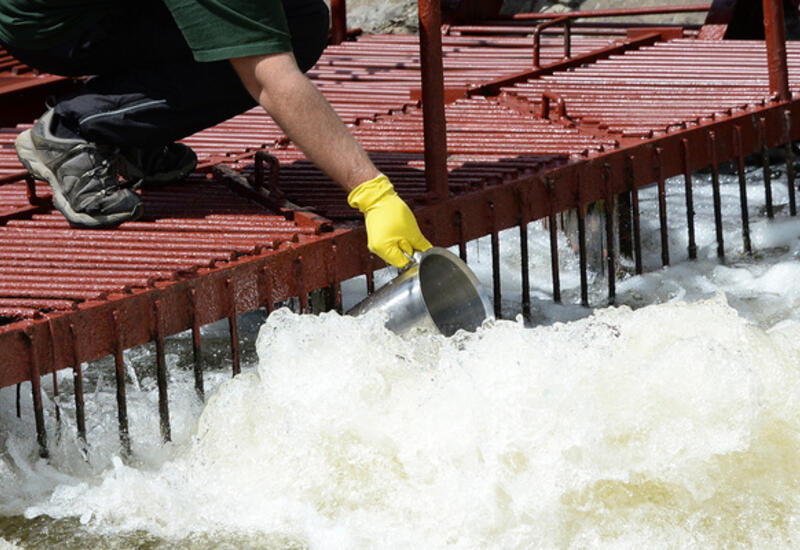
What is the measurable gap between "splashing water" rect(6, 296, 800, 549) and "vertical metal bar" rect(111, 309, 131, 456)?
0.12 metres

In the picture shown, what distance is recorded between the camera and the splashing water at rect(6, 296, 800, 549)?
11.2ft

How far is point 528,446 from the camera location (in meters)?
3.50

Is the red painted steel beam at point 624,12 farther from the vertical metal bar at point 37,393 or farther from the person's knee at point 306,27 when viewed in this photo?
the vertical metal bar at point 37,393

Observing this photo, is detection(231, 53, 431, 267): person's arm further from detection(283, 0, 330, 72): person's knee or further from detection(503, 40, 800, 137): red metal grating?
detection(503, 40, 800, 137): red metal grating

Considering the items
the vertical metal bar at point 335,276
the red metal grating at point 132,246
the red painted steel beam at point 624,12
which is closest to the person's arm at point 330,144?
the vertical metal bar at point 335,276

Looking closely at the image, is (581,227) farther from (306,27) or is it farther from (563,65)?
(563,65)

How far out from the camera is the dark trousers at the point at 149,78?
13.8 feet

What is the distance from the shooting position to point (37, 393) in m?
3.69

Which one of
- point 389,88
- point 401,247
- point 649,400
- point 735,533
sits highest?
point 389,88

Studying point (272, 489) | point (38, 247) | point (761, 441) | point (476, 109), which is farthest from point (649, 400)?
point (476, 109)

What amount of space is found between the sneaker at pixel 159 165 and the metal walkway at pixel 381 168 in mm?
42

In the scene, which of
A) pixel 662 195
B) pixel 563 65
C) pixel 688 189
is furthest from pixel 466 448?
pixel 563 65

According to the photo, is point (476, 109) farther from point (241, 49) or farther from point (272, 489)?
point (272, 489)

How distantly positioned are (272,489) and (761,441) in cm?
121
